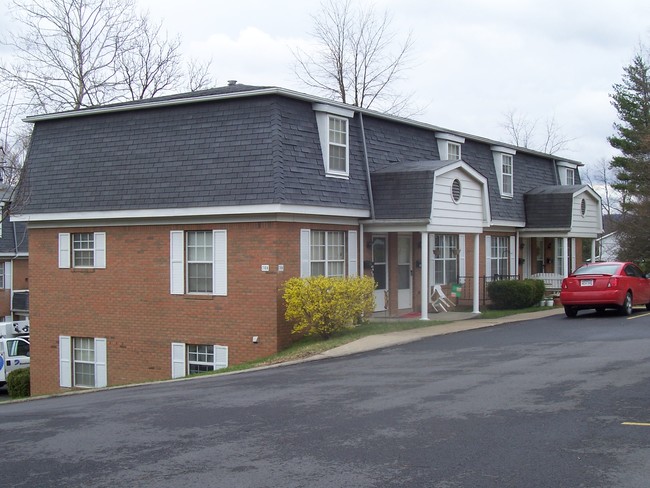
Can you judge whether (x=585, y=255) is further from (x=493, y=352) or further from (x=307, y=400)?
(x=307, y=400)

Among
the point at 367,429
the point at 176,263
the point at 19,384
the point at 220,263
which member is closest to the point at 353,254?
the point at 220,263

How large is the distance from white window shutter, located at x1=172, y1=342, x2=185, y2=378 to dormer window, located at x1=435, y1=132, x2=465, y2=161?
1024cm

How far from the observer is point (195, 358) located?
2014 centimetres

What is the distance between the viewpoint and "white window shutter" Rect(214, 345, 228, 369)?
19422 mm

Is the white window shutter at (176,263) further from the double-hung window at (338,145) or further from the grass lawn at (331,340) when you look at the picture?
the double-hung window at (338,145)

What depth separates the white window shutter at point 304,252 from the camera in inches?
763

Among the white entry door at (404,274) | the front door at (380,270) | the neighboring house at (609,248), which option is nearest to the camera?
the front door at (380,270)

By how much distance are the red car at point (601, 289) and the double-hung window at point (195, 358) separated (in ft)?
30.5

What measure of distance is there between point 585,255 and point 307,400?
142ft

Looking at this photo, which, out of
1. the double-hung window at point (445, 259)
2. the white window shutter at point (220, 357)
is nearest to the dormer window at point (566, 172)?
the double-hung window at point (445, 259)

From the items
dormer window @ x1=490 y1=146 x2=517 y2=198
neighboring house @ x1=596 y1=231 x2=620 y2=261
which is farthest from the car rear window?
neighboring house @ x1=596 y1=231 x2=620 y2=261

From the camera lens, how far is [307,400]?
11234 millimetres

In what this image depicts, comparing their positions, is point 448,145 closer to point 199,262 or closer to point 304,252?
point 304,252

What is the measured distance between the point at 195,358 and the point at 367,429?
37.9 feet
